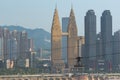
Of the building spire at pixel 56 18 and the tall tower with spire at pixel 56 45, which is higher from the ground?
the building spire at pixel 56 18

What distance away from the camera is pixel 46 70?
126m

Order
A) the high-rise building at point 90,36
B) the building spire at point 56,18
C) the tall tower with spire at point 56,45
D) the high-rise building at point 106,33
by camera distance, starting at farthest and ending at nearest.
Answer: the high-rise building at point 106,33, the high-rise building at point 90,36, the building spire at point 56,18, the tall tower with spire at point 56,45

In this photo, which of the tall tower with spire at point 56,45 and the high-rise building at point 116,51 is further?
the high-rise building at point 116,51

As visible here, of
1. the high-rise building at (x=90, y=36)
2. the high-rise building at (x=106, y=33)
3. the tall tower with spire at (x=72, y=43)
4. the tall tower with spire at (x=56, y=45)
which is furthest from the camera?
the high-rise building at (x=106, y=33)

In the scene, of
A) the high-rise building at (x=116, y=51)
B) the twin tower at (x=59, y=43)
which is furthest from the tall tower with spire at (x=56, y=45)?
the high-rise building at (x=116, y=51)

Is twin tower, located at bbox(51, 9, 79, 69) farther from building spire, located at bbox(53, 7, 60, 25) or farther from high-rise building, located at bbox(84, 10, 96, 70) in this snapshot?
high-rise building, located at bbox(84, 10, 96, 70)

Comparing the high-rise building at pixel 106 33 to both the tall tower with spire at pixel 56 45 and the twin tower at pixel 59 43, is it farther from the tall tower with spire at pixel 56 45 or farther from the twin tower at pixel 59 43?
the tall tower with spire at pixel 56 45

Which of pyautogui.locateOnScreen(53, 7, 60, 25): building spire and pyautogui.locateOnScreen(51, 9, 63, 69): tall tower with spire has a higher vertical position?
pyautogui.locateOnScreen(53, 7, 60, 25): building spire

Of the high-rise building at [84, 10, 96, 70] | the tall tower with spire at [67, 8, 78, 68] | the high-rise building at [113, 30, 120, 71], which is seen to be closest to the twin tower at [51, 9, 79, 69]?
the tall tower with spire at [67, 8, 78, 68]

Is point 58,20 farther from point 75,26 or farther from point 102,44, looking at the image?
point 102,44

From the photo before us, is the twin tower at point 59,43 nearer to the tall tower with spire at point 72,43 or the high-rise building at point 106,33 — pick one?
the tall tower with spire at point 72,43

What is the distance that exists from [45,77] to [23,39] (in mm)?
81515

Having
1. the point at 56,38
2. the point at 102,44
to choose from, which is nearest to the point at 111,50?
the point at 102,44

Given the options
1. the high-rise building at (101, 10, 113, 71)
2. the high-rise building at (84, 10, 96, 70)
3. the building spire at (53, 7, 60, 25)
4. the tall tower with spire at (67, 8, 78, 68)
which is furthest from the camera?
the high-rise building at (101, 10, 113, 71)
